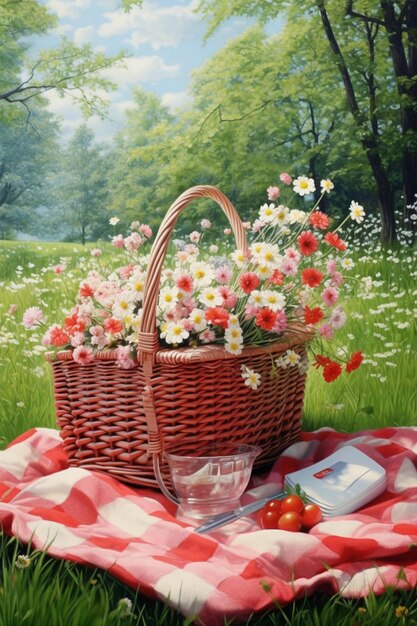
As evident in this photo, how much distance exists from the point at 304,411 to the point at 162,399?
0.91 m

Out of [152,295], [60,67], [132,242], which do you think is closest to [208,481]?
[152,295]

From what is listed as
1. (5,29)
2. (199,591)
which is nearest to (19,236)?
(5,29)

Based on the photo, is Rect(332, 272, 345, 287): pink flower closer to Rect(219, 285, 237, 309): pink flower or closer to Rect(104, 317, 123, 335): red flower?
Rect(219, 285, 237, 309): pink flower

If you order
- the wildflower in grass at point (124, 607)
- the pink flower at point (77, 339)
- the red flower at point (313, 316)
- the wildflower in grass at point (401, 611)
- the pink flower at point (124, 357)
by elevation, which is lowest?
the wildflower in grass at point (401, 611)

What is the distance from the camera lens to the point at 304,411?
9.53 ft

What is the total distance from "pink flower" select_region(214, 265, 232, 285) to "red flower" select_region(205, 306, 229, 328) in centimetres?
18

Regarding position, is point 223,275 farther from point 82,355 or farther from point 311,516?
point 311,516

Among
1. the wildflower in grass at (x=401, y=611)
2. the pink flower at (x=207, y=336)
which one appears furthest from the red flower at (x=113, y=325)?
the wildflower in grass at (x=401, y=611)

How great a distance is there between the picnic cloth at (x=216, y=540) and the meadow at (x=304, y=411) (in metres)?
0.04

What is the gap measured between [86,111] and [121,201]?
3.15 meters

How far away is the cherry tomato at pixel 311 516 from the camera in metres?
1.94

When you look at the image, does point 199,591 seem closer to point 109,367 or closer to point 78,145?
point 109,367

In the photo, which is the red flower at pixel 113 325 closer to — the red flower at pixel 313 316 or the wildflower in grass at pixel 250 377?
the wildflower in grass at pixel 250 377

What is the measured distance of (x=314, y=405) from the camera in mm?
2912
